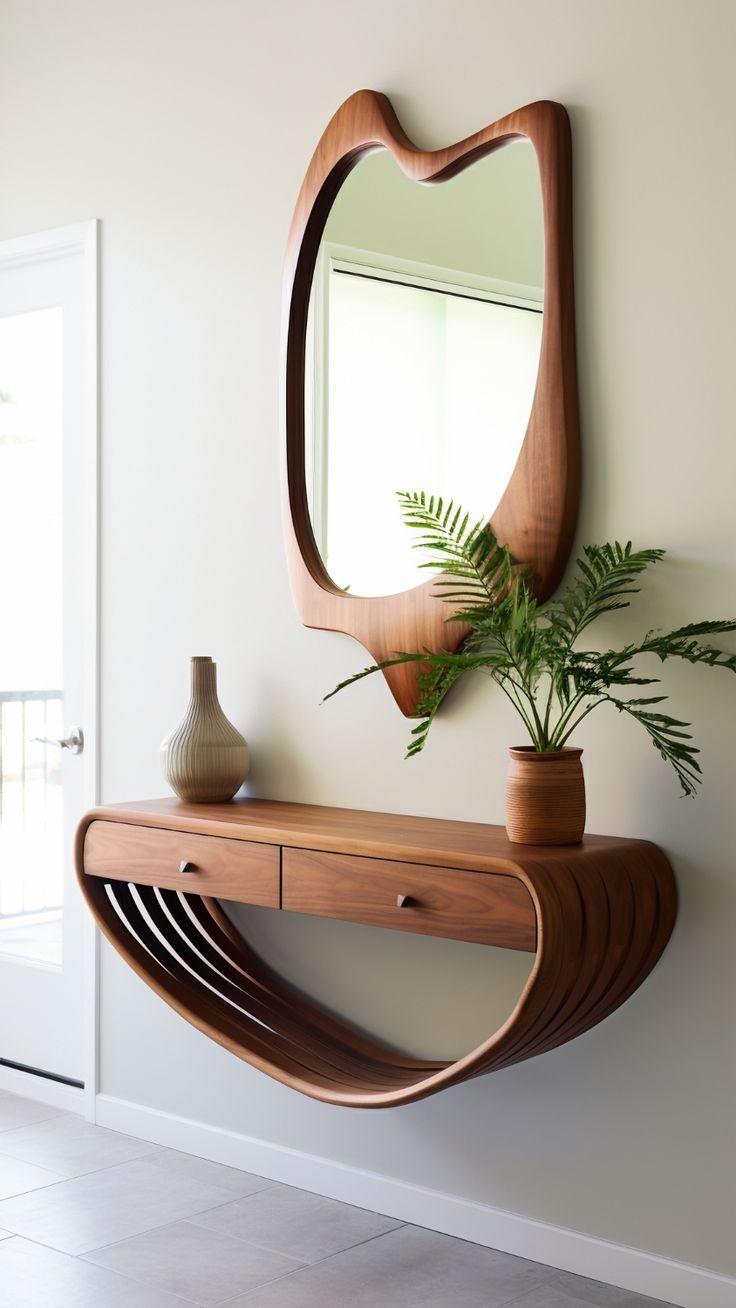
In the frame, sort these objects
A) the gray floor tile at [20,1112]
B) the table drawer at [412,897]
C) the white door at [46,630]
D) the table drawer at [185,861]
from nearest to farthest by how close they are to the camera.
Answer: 1. the table drawer at [412,897]
2. the table drawer at [185,861]
3. the gray floor tile at [20,1112]
4. the white door at [46,630]

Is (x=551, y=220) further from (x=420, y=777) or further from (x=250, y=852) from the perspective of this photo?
(x=250, y=852)

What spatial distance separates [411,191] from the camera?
8.41ft

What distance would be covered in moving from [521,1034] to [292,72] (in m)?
1.99

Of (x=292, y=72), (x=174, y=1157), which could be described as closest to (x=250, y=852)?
(x=174, y=1157)

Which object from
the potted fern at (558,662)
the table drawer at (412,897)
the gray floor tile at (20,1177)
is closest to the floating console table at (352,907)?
the table drawer at (412,897)

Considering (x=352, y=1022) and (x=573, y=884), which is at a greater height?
(x=573, y=884)

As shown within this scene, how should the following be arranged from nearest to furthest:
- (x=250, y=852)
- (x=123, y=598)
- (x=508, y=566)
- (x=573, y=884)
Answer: (x=573, y=884)
(x=508, y=566)
(x=250, y=852)
(x=123, y=598)

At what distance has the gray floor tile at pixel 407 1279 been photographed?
7.32 feet

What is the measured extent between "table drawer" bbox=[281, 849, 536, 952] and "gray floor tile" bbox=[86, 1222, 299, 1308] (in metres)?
0.64

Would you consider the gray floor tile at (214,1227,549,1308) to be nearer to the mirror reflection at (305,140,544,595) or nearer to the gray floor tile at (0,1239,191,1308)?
the gray floor tile at (0,1239,191,1308)

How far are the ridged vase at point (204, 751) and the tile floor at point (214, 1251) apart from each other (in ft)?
2.63

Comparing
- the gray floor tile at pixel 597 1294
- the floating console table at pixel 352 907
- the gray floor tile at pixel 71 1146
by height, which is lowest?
the gray floor tile at pixel 71 1146

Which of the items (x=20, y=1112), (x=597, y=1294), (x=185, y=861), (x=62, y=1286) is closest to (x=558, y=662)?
(x=185, y=861)

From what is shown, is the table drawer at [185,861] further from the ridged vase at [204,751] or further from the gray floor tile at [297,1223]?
the gray floor tile at [297,1223]
